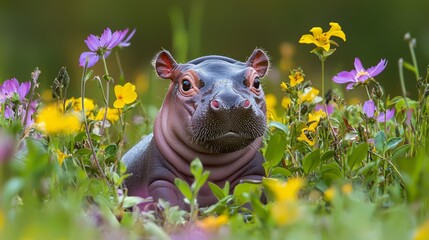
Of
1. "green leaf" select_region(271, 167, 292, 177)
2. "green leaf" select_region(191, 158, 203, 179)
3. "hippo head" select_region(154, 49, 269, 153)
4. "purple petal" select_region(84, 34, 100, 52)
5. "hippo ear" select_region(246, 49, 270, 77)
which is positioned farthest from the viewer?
"hippo ear" select_region(246, 49, 270, 77)

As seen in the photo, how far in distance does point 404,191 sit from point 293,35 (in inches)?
365

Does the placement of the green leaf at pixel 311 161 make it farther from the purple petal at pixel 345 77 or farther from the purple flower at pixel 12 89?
the purple flower at pixel 12 89

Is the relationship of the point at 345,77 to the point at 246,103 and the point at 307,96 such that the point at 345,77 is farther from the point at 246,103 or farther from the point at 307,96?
the point at 246,103

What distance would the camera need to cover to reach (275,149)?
3396 mm

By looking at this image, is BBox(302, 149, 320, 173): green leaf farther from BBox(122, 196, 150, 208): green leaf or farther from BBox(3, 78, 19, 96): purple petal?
BBox(3, 78, 19, 96): purple petal

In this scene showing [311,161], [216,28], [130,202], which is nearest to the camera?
[130,202]

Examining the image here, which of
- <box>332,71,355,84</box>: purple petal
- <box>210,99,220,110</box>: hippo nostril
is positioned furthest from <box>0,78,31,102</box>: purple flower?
<box>332,71,355,84</box>: purple petal

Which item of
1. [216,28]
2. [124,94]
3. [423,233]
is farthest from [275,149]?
[216,28]

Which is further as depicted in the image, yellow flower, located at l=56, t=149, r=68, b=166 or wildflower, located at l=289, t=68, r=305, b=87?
wildflower, located at l=289, t=68, r=305, b=87

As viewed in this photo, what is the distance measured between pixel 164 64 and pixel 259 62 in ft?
1.15

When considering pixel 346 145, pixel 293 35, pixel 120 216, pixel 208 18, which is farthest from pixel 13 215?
pixel 208 18

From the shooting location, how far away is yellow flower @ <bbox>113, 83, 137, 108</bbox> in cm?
373

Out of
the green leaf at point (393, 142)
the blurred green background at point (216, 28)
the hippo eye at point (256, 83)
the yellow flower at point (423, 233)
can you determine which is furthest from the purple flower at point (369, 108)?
the blurred green background at point (216, 28)

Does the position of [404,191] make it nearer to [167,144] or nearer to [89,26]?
[167,144]
